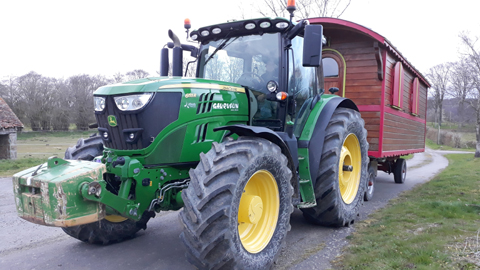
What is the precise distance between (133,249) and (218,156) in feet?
6.30

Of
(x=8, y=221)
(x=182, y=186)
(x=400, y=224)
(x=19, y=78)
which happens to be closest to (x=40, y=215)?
(x=182, y=186)

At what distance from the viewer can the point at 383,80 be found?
680 cm

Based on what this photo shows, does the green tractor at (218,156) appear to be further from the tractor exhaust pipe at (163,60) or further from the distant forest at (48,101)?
the distant forest at (48,101)

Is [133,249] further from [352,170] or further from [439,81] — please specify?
[439,81]

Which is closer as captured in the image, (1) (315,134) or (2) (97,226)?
(2) (97,226)

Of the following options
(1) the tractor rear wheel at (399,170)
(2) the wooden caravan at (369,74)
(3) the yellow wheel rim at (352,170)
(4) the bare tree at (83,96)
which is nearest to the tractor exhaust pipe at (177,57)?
(3) the yellow wheel rim at (352,170)

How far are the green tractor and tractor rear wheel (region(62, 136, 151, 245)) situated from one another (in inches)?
0.6

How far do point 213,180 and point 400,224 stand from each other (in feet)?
11.2

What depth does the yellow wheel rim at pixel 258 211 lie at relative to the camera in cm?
334

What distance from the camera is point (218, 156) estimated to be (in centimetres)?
304

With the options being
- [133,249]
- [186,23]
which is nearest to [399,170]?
[186,23]

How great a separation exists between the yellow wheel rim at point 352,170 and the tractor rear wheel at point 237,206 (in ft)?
6.27

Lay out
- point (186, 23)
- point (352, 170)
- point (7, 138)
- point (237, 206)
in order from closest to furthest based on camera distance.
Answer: point (237, 206) → point (186, 23) → point (352, 170) → point (7, 138)

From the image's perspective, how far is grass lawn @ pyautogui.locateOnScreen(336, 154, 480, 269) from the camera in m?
3.48
